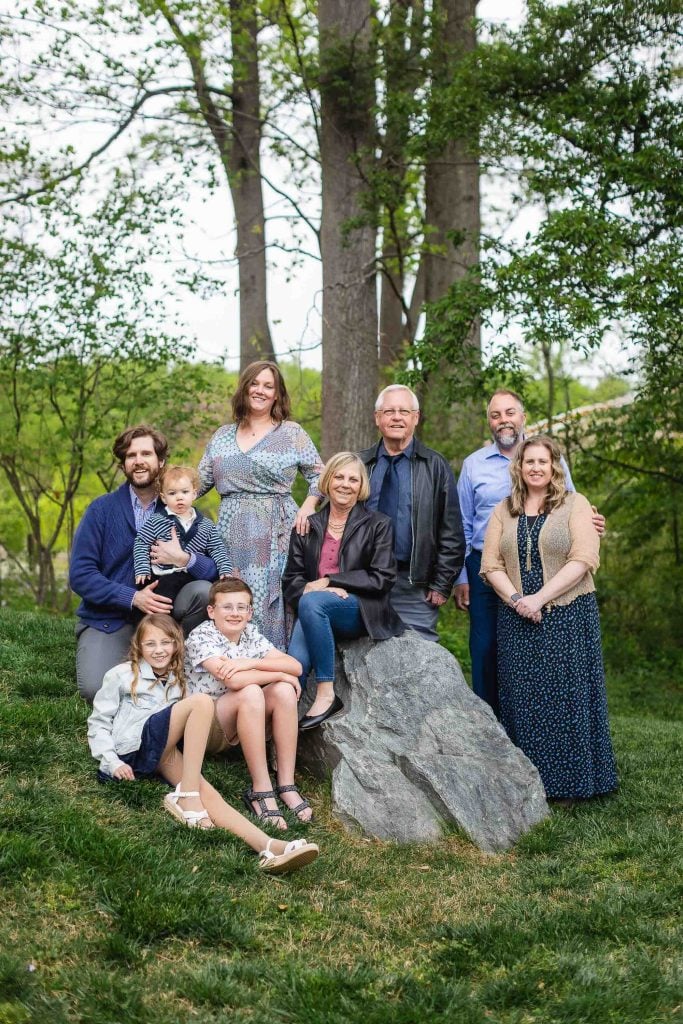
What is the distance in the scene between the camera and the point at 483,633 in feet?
20.8

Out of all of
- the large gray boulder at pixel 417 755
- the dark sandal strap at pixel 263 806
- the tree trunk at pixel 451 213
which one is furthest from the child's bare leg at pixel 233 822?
the tree trunk at pixel 451 213

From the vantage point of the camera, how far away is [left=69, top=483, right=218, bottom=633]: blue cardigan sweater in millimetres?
5695

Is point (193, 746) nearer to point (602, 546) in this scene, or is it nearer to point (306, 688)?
point (306, 688)

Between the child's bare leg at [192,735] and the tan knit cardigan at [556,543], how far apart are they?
1.86 meters

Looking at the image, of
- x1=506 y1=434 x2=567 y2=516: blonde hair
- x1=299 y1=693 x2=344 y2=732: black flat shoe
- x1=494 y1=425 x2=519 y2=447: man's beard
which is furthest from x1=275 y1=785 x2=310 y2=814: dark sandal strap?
x1=494 y1=425 x2=519 y2=447: man's beard

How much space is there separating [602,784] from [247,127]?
33.1ft

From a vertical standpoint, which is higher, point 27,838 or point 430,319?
point 430,319

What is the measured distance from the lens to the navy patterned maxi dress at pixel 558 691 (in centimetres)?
579

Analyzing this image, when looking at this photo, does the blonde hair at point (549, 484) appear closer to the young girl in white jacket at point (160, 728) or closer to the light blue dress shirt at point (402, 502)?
the light blue dress shirt at point (402, 502)

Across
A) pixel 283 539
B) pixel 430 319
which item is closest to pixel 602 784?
pixel 283 539

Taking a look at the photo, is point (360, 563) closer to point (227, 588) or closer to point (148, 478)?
point (227, 588)

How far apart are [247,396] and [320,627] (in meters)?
1.41

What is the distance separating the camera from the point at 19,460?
42.5 ft

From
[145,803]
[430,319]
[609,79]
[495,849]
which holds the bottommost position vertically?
→ [495,849]
